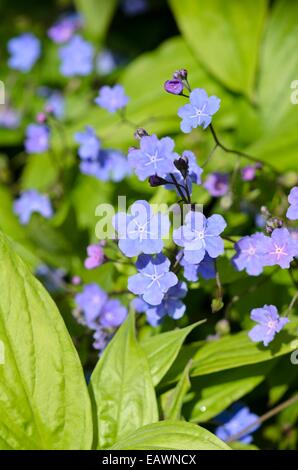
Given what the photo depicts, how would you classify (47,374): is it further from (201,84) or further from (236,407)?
(201,84)

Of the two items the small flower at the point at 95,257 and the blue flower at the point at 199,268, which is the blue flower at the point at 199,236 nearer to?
the blue flower at the point at 199,268

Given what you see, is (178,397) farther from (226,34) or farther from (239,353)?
(226,34)

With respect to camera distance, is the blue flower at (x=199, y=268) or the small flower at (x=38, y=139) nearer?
the blue flower at (x=199, y=268)

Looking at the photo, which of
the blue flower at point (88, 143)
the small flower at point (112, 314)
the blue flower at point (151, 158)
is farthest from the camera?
the blue flower at point (88, 143)

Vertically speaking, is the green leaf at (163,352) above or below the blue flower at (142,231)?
below

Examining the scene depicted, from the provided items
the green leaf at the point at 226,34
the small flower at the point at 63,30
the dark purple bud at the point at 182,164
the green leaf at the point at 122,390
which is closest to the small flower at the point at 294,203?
the dark purple bud at the point at 182,164

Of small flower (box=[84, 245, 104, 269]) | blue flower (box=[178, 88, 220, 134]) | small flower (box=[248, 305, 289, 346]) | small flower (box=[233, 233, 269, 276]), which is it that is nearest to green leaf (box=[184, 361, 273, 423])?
small flower (box=[248, 305, 289, 346])
